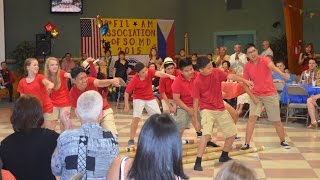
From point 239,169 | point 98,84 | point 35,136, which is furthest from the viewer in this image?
point 98,84

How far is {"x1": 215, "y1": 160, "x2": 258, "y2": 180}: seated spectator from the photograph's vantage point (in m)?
2.46

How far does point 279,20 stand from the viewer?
64.7 feet

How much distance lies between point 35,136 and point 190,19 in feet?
64.1

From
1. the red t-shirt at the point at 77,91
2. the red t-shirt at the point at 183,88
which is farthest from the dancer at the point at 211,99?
the red t-shirt at the point at 77,91

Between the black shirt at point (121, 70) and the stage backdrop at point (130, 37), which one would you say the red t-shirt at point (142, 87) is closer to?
the black shirt at point (121, 70)

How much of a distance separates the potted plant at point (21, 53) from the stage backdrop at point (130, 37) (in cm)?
220

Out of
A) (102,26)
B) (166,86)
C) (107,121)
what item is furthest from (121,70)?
(107,121)

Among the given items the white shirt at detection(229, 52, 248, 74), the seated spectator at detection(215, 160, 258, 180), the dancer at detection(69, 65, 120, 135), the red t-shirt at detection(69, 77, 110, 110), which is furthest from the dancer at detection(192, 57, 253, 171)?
the white shirt at detection(229, 52, 248, 74)

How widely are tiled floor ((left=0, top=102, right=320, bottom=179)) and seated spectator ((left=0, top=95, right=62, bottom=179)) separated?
11.9 ft

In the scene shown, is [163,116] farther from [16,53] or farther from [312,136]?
[16,53]

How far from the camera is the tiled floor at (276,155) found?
7.36 metres

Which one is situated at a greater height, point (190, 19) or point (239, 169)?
point (190, 19)

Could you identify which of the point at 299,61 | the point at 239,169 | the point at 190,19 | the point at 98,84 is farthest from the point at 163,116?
the point at 190,19

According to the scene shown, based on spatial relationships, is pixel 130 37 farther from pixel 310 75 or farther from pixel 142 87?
pixel 142 87
